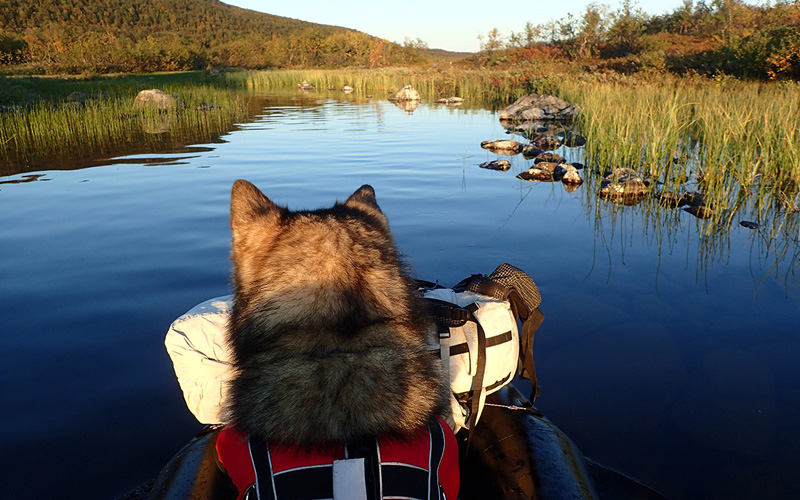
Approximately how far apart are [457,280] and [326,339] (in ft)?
16.5

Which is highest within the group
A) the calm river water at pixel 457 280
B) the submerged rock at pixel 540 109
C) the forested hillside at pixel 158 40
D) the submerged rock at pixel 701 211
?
the forested hillside at pixel 158 40

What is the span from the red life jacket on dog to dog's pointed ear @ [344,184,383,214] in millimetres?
1195

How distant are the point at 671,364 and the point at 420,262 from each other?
3738mm

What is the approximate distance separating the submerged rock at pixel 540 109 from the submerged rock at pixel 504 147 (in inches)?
335

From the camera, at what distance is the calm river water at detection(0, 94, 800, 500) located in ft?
12.3

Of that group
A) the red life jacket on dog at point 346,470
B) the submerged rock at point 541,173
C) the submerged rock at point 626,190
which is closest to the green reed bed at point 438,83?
the submerged rock at point 541,173

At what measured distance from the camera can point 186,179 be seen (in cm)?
1298

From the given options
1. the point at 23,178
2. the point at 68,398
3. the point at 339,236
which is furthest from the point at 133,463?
the point at 23,178

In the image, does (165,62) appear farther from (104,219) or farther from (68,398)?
(68,398)

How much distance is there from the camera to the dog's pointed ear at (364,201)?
2.70 meters

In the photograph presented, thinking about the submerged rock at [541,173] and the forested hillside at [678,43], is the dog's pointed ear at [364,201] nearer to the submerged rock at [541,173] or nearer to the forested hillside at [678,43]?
the submerged rock at [541,173]

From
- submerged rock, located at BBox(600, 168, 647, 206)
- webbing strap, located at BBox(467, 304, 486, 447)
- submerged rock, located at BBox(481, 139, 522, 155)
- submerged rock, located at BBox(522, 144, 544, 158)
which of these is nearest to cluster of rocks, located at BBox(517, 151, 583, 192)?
submerged rock, located at BBox(600, 168, 647, 206)

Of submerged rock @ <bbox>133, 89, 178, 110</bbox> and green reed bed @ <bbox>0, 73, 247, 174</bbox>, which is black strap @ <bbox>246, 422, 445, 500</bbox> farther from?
submerged rock @ <bbox>133, 89, 178, 110</bbox>

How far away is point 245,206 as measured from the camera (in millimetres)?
2424
